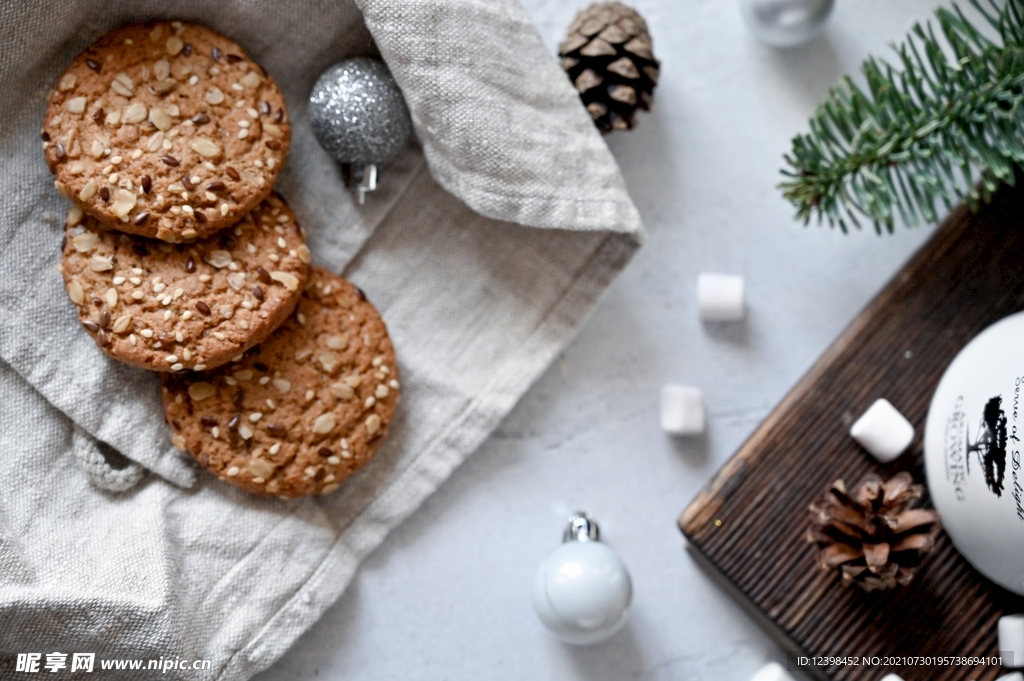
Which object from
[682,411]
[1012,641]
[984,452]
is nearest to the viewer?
[984,452]

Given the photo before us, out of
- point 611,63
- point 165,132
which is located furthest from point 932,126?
point 165,132

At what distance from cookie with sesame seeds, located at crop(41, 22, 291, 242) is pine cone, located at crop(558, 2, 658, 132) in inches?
12.7

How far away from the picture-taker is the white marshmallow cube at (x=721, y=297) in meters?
0.96

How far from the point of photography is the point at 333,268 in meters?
0.92

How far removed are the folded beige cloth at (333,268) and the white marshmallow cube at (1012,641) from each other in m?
0.54

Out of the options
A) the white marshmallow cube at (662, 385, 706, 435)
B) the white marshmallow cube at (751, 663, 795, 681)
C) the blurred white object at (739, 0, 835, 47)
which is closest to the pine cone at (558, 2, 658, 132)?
the blurred white object at (739, 0, 835, 47)

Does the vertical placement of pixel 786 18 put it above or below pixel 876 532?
above

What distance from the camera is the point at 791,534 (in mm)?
903

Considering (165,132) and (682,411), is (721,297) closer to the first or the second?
(682,411)

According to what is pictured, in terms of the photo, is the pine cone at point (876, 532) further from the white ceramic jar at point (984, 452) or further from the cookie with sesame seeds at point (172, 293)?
the cookie with sesame seeds at point (172, 293)

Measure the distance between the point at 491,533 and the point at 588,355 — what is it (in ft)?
0.79

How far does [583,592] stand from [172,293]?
0.50 meters

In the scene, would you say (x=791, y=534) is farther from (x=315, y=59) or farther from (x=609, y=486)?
(x=315, y=59)

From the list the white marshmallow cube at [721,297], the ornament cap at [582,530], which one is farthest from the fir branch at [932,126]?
the ornament cap at [582,530]
